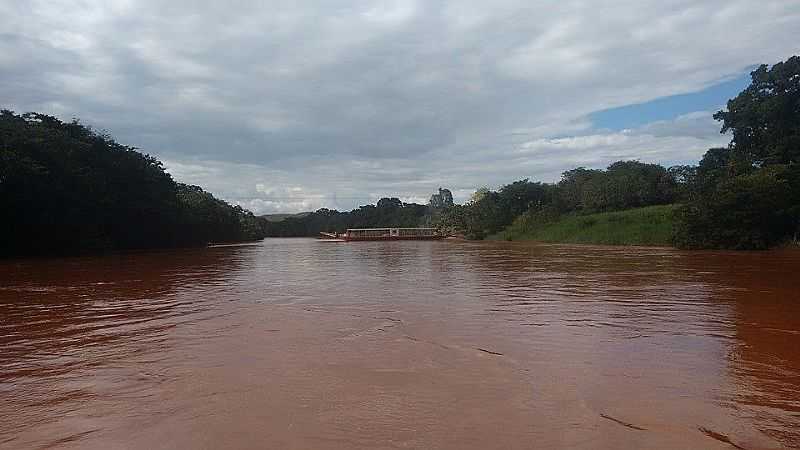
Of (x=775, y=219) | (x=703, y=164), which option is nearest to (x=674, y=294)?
(x=775, y=219)

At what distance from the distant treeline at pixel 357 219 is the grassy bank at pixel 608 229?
42.7m

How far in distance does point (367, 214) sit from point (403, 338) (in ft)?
335

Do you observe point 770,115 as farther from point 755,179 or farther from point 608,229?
point 608,229

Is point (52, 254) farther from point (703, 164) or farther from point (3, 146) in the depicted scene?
point (703, 164)

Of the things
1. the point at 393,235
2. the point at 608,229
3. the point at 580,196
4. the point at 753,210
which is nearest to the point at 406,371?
the point at 753,210

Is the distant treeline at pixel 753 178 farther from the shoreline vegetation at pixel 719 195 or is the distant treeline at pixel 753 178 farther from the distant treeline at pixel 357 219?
the distant treeline at pixel 357 219

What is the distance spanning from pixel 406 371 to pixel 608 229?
36.3 m

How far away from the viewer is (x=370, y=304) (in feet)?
31.3

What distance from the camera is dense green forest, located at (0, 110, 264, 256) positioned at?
2502cm

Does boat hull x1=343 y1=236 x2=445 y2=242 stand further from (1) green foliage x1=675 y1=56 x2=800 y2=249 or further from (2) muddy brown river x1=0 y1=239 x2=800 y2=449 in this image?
(2) muddy brown river x1=0 y1=239 x2=800 y2=449

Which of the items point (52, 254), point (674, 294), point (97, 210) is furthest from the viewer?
point (97, 210)

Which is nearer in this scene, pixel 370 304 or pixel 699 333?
pixel 699 333

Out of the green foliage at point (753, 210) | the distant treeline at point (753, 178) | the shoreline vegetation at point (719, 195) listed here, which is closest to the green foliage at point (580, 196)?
the shoreline vegetation at point (719, 195)

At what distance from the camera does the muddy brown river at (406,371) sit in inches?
139
